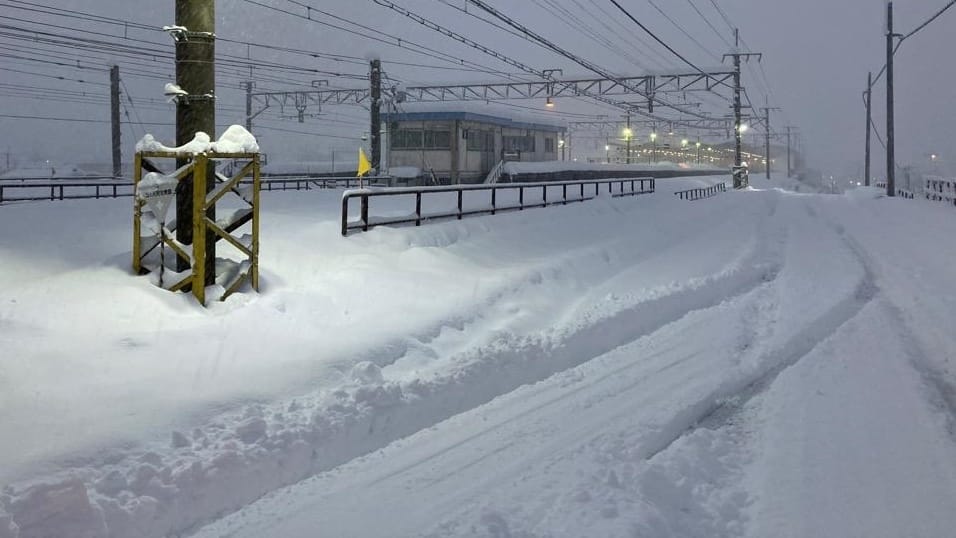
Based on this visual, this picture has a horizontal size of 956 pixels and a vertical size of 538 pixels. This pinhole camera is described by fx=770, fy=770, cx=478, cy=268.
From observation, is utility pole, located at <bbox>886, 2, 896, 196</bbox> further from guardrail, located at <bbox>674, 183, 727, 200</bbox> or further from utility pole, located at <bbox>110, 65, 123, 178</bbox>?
utility pole, located at <bbox>110, 65, 123, 178</bbox>

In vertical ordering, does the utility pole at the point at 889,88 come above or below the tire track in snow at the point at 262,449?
above

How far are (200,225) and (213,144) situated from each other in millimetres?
1026

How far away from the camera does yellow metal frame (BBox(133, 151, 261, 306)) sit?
8617mm

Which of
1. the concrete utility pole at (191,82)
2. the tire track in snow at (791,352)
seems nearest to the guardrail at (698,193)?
the tire track in snow at (791,352)

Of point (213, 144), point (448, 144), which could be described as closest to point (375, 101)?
point (448, 144)

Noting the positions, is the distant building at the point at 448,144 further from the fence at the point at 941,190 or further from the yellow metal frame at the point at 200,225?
the yellow metal frame at the point at 200,225

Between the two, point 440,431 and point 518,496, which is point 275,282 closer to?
point 440,431

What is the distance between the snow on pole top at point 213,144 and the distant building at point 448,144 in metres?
37.4

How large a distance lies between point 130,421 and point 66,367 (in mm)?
1295

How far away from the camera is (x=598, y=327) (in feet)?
30.8

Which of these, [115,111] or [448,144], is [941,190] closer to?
[448,144]

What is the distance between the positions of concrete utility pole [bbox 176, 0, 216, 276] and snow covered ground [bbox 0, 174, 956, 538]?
960 mm

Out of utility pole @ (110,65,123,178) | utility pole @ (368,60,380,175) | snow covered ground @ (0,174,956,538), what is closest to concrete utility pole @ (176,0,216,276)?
snow covered ground @ (0,174,956,538)

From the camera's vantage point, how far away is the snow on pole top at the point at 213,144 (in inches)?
346
